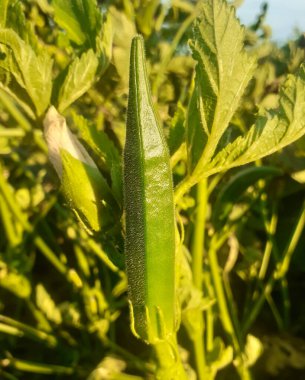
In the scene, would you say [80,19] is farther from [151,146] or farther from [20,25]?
[151,146]

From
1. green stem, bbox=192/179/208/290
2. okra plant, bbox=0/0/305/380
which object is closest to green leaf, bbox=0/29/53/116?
okra plant, bbox=0/0/305/380

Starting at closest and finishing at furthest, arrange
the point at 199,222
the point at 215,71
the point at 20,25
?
the point at 215,71 < the point at 20,25 < the point at 199,222

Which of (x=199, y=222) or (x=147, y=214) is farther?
(x=199, y=222)

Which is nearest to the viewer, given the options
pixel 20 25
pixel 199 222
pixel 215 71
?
pixel 215 71

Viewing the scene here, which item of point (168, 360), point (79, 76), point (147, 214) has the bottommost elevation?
point (168, 360)

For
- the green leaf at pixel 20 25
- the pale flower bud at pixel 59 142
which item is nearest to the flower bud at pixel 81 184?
the pale flower bud at pixel 59 142

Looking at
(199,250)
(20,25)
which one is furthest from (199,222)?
(20,25)

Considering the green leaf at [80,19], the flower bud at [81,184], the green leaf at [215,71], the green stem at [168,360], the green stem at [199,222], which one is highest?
the green leaf at [80,19]

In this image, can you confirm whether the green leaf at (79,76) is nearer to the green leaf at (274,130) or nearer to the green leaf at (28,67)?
the green leaf at (28,67)
